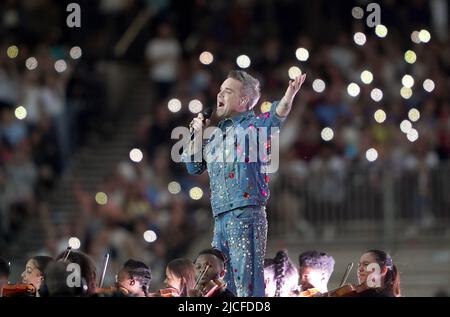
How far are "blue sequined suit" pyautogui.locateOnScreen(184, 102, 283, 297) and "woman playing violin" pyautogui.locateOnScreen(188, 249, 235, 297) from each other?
13cm

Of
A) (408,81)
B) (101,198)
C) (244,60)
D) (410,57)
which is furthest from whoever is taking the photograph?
(410,57)

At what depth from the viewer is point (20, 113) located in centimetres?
1669

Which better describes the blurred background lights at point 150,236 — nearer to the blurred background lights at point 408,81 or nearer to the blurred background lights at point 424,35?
the blurred background lights at point 408,81

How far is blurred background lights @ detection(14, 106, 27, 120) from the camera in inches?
655

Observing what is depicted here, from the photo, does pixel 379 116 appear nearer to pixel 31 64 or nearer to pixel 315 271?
pixel 31 64

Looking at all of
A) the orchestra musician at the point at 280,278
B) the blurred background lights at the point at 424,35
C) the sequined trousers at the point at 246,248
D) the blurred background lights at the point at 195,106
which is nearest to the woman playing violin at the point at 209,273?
the sequined trousers at the point at 246,248

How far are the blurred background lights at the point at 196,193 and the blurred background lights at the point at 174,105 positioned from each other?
84 cm

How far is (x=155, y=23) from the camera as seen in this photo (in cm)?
1850

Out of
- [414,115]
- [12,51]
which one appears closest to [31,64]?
[12,51]

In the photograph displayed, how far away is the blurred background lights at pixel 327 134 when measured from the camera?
53.4 ft

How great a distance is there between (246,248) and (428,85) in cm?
691

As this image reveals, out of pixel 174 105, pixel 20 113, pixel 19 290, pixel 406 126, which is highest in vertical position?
pixel 20 113

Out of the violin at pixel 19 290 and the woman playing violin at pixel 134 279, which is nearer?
the violin at pixel 19 290
